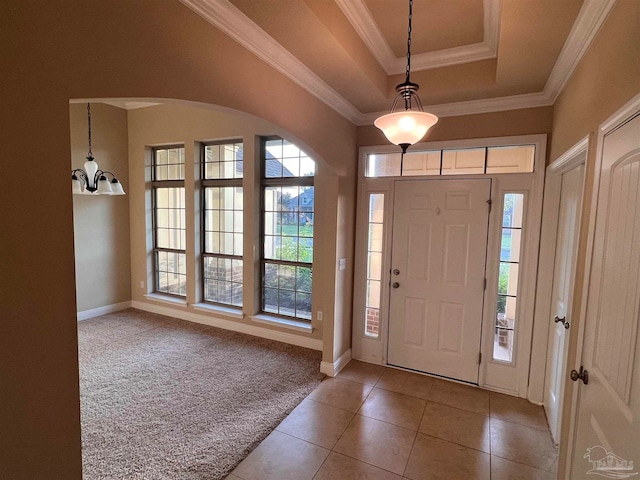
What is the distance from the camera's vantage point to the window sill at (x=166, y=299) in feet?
15.5

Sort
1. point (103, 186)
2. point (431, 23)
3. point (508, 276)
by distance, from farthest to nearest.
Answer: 1. point (103, 186)
2. point (508, 276)
3. point (431, 23)

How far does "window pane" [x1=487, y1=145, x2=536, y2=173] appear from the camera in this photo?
2.85 m

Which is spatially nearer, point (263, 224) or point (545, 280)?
point (545, 280)

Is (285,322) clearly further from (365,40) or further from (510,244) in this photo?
(365,40)

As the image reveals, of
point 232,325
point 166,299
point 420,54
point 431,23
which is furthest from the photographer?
point 166,299

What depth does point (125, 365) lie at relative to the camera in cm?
335

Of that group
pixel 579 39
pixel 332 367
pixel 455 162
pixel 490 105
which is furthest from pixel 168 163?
pixel 579 39

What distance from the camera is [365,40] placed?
7.52ft

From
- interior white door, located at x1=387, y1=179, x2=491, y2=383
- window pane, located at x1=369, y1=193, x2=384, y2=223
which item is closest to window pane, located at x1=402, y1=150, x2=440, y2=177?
interior white door, located at x1=387, y1=179, x2=491, y2=383

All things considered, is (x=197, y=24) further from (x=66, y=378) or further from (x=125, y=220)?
(x=125, y=220)

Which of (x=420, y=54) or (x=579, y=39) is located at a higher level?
(x=420, y=54)

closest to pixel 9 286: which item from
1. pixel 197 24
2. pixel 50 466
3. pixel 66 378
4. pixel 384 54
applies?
pixel 66 378

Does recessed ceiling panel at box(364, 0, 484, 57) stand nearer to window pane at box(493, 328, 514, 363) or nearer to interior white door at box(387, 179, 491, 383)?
interior white door at box(387, 179, 491, 383)

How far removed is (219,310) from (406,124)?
12.1 ft
